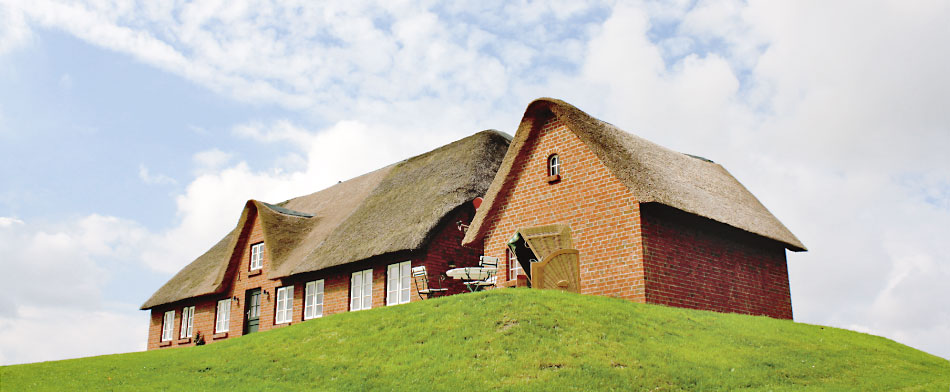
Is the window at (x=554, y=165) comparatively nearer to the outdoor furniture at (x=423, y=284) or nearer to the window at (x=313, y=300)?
the outdoor furniture at (x=423, y=284)

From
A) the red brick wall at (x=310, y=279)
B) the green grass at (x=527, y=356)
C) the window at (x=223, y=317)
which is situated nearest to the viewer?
the green grass at (x=527, y=356)

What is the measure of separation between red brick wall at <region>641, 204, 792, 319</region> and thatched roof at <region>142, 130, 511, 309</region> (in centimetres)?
706

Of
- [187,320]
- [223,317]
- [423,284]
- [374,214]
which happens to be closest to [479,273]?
[423,284]

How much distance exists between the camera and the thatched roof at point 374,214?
77.3ft

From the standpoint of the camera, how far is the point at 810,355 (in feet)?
48.9

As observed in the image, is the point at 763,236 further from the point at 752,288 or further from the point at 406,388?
the point at 406,388

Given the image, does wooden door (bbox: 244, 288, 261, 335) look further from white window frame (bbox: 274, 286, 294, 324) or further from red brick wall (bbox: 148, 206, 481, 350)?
white window frame (bbox: 274, 286, 294, 324)

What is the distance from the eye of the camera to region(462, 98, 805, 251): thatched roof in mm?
19094

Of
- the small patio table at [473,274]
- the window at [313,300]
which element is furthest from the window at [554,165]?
the window at [313,300]

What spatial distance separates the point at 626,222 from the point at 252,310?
56.1 ft

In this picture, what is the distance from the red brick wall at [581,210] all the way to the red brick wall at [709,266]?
0.59 metres

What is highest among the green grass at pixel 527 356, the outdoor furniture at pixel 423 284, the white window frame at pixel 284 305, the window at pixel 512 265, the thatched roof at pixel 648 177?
A: the thatched roof at pixel 648 177

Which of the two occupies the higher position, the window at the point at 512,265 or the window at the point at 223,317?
the window at the point at 512,265

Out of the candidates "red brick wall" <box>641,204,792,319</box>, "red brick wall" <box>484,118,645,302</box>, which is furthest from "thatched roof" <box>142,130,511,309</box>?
"red brick wall" <box>641,204,792,319</box>
